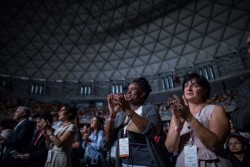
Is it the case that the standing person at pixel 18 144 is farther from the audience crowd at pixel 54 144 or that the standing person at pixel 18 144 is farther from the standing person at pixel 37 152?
the standing person at pixel 37 152

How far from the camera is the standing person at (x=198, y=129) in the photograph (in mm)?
1764

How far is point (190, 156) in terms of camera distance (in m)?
1.90

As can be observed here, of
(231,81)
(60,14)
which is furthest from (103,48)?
(231,81)

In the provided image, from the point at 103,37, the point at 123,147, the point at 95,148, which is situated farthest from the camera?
the point at 103,37

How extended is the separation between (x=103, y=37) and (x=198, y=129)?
3063cm

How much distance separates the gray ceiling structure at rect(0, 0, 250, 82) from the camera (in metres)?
27.1

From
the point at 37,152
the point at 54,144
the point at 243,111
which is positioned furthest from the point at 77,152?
the point at 243,111

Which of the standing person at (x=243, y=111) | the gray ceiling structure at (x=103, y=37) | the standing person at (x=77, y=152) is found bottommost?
the standing person at (x=77, y=152)

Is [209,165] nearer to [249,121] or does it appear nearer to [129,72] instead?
[249,121]

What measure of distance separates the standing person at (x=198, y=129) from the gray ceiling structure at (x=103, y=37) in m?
25.6

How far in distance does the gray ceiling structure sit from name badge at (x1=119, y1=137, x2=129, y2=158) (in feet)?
84.4

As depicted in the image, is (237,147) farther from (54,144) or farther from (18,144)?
(18,144)

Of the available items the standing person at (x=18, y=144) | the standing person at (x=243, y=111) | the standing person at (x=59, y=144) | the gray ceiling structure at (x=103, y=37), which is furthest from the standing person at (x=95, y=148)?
the gray ceiling structure at (x=103, y=37)

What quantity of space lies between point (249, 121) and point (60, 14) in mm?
32398
